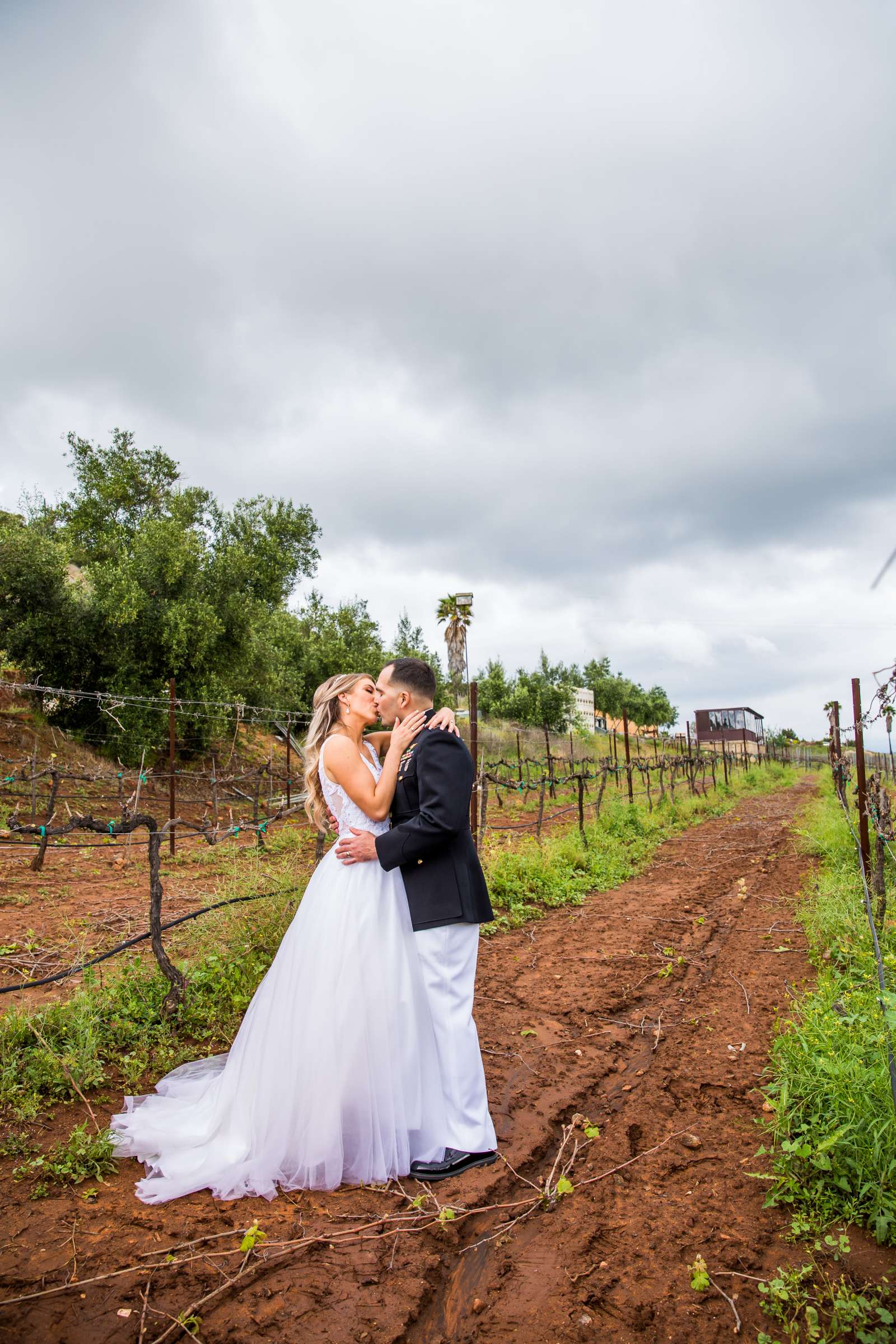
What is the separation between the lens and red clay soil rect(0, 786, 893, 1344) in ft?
6.91

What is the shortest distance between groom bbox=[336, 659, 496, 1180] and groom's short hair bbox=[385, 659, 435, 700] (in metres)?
0.19

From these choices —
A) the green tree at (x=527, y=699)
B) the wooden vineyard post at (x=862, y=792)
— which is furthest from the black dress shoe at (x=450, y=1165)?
the green tree at (x=527, y=699)

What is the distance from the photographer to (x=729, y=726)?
2494 inches

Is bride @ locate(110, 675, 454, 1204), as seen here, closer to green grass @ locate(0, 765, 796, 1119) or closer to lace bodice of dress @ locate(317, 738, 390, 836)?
lace bodice of dress @ locate(317, 738, 390, 836)

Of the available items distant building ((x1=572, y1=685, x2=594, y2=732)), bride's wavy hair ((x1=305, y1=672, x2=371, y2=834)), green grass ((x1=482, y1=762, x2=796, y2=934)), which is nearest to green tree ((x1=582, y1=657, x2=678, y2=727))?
distant building ((x1=572, y1=685, x2=594, y2=732))

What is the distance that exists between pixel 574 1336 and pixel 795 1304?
0.63m

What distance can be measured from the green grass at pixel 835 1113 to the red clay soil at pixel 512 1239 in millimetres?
105

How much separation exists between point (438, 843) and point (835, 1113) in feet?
5.98

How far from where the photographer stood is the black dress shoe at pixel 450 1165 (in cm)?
284

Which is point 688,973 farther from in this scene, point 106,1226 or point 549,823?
point 549,823

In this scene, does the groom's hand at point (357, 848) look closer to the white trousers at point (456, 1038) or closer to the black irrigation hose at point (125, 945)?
the white trousers at point (456, 1038)

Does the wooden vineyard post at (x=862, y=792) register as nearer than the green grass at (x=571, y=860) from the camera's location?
Yes

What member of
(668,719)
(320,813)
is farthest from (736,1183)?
(668,719)

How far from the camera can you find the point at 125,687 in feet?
62.7
